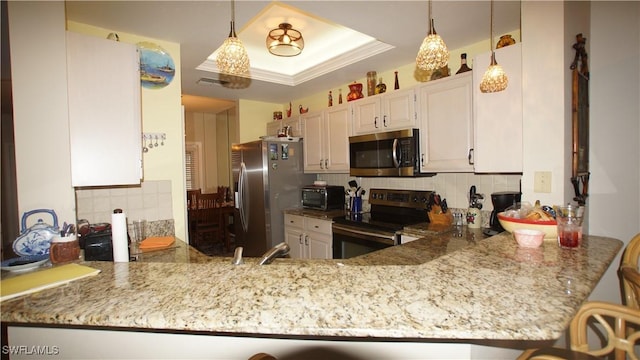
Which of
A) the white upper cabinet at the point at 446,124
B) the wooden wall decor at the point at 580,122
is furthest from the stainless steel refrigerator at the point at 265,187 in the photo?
the wooden wall decor at the point at 580,122

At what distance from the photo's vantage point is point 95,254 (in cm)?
156

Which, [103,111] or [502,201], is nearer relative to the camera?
[103,111]

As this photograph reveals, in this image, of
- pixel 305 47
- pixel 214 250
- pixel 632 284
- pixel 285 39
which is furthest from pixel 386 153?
pixel 214 250

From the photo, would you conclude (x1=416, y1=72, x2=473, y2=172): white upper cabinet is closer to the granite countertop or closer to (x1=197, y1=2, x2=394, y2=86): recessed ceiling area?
(x1=197, y1=2, x2=394, y2=86): recessed ceiling area

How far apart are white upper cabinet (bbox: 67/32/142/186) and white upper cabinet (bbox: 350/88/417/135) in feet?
6.73

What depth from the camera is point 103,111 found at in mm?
1812

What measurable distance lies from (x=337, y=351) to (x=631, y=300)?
1222 mm

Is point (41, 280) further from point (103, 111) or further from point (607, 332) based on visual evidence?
point (607, 332)

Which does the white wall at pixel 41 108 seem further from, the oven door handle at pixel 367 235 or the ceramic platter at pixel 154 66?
the oven door handle at pixel 367 235

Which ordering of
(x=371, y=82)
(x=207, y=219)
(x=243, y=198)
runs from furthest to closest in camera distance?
(x=207, y=219), (x=243, y=198), (x=371, y=82)

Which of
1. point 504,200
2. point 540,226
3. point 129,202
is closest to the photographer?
point 540,226

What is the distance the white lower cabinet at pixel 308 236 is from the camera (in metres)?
3.14

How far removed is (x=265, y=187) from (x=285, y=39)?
1.70 m

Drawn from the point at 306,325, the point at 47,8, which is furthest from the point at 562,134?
the point at 47,8
